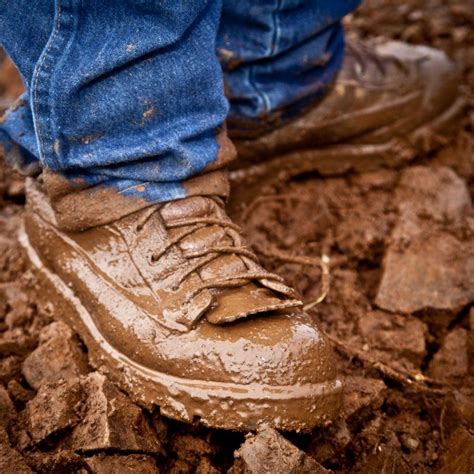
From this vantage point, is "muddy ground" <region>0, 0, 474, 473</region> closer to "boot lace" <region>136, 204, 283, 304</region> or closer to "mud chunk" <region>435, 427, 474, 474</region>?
"mud chunk" <region>435, 427, 474, 474</region>

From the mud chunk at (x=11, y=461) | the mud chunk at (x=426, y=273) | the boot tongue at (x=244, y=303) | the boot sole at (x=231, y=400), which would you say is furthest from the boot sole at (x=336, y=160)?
the mud chunk at (x=11, y=461)

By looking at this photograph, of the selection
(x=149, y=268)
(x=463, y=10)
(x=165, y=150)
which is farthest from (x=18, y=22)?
(x=463, y=10)

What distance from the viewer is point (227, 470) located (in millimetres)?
1180

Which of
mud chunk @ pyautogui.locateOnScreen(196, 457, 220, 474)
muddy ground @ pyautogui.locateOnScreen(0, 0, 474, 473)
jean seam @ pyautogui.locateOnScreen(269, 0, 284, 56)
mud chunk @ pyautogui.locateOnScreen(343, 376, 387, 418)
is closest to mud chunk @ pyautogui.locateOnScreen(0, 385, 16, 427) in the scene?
muddy ground @ pyautogui.locateOnScreen(0, 0, 474, 473)

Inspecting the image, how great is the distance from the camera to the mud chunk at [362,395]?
132cm

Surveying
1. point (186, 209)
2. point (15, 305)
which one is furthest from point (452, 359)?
point (15, 305)

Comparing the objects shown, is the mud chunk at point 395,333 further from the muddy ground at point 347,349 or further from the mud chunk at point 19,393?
the mud chunk at point 19,393

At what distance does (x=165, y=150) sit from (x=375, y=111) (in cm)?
97

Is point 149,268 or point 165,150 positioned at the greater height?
point 165,150

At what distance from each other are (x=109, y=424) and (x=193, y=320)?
0.26m

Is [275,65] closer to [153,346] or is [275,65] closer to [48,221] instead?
[48,221]

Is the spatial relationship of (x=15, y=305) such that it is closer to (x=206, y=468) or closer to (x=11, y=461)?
(x=11, y=461)

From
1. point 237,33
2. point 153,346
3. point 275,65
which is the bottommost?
point 153,346

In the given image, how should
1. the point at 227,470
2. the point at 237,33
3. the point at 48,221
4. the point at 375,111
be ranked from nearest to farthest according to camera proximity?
→ the point at 227,470
the point at 48,221
the point at 237,33
the point at 375,111
